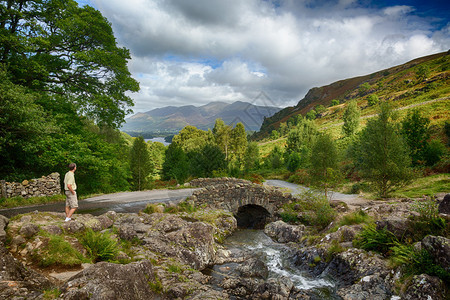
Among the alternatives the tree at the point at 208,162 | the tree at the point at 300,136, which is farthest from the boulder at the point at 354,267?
the tree at the point at 300,136

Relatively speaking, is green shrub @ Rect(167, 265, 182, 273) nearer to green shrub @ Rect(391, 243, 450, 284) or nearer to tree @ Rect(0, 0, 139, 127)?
green shrub @ Rect(391, 243, 450, 284)

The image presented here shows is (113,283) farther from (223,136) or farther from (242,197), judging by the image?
(223,136)

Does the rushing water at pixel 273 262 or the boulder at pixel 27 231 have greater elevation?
the boulder at pixel 27 231

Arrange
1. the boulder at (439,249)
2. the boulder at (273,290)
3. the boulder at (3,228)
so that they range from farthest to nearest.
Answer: the boulder at (273,290) < the boulder at (439,249) < the boulder at (3,228)

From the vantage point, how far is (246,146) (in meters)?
62.7

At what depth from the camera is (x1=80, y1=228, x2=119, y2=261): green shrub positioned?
7168 mm

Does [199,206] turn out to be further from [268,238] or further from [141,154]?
[141,154]

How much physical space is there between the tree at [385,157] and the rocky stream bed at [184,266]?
8013 millimetres

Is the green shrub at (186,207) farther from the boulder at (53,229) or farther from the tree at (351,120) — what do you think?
the tree at (351,120)

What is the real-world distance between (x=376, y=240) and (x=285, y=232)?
24.4 feet

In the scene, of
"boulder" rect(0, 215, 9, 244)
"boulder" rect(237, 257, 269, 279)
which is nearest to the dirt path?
"boulder" rect(237, 257, 269, 279)

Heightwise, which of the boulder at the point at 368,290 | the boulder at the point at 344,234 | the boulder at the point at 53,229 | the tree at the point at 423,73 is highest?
the tree at the point at 423,73

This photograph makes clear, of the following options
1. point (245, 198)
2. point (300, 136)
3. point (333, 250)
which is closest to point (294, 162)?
point (300, 136)

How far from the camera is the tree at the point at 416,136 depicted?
34344mm
